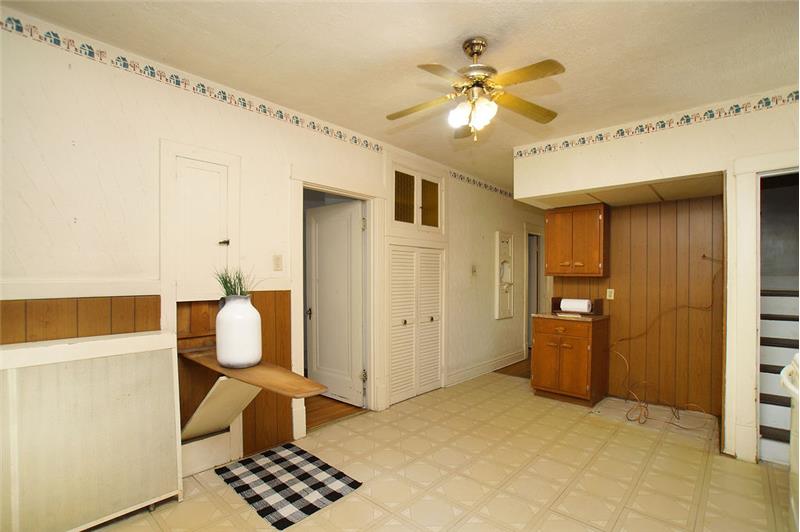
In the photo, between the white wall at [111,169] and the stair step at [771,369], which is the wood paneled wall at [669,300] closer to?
the stair step at [771,369]

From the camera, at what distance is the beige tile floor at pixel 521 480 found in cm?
206

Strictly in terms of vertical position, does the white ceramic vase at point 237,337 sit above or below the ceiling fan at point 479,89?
below

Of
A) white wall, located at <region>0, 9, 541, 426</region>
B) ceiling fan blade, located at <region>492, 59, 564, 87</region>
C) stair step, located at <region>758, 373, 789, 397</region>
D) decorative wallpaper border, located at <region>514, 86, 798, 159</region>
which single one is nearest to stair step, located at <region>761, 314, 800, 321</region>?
stair step, located at <region>758, 373, 789, 397</region>

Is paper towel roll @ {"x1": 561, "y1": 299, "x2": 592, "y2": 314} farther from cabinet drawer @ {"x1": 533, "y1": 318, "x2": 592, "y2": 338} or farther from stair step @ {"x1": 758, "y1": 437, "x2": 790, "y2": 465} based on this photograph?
stair step @ {"x1": 758, "y1": 437, "x2": 790, "y2": 465}

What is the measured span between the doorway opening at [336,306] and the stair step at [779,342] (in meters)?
3.25

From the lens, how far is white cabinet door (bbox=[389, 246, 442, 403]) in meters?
3.94

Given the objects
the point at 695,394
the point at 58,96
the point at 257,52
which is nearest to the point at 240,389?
the point at 58,96

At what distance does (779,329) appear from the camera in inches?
115

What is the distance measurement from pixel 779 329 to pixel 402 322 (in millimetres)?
3063

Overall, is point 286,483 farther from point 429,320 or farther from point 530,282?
point 530,282

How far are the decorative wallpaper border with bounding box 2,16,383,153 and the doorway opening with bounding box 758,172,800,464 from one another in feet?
11.4

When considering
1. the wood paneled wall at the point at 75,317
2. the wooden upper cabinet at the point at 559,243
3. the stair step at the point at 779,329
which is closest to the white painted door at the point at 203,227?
the wood paneled wall at the point at 75,317

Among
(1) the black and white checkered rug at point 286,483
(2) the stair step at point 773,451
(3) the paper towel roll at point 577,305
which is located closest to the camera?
(1) the black and white checkered rug at point 286,483

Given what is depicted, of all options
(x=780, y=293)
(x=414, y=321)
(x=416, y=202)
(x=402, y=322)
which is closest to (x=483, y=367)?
(x=414, y=321)
